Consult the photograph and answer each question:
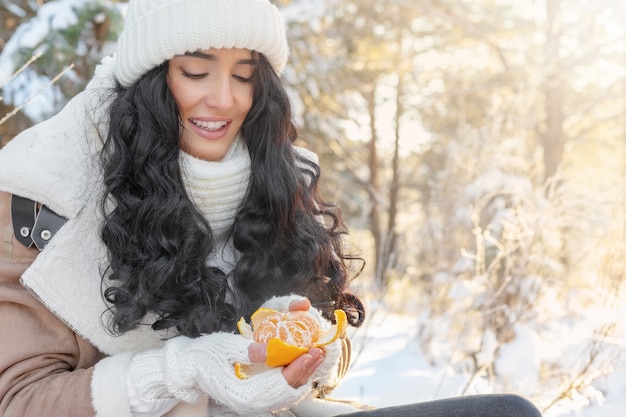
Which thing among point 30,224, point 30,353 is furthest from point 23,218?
point 30,353

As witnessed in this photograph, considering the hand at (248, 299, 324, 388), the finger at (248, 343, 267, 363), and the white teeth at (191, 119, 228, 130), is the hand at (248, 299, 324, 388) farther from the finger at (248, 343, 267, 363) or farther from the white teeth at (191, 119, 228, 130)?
the white teeth at (191, 119, 228, 130)

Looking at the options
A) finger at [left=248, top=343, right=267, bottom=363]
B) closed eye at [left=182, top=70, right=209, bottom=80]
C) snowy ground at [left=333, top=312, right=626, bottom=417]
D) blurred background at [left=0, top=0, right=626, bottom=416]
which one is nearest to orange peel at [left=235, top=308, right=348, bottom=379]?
finger at [left=248, top=343, right=267, bottom=363]

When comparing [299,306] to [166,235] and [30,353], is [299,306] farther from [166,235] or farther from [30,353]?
[30,353]

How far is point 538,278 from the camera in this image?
143 inches

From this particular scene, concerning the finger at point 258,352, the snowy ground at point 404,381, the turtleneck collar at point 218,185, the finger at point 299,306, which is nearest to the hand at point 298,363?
the finger at point 258,352

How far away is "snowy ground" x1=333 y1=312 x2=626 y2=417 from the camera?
291 centimetres

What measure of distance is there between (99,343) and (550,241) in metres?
2.73

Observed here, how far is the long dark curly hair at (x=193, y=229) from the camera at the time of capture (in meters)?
1.73

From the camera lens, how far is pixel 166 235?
5.82 feet

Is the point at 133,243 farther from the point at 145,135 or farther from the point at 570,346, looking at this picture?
the point at 570,346

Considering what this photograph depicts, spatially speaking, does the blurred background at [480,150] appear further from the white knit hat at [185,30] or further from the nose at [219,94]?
the nose at [219,94]

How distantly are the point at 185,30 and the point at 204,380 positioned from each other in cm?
86

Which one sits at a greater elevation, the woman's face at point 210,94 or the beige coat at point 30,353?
the woman's face at point 210,94

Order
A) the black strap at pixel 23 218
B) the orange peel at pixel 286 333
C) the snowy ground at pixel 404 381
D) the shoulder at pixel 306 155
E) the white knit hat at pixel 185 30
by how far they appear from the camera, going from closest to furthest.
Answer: the orange peel at pixel 286 333 → the black strap at pixel 23 218 → the white knit hat at pixel 185 30 → the shoulder at pixel 306 155 → the snowy ground at pixel 404 381
